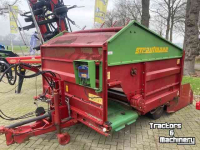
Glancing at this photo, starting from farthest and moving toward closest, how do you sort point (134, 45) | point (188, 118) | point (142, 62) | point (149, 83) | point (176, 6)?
point (176, 6), point (188, 118), point (149, 83), point (142, 62), point (134, 45)

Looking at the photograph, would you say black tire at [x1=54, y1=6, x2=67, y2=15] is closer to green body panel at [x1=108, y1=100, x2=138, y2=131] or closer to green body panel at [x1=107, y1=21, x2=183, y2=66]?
green body panel at [x1=107, y1=21, x2=183, y2=66]

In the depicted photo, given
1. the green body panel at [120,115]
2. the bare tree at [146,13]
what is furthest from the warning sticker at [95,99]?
the bare tree at [146,13]

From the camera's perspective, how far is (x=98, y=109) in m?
2.65

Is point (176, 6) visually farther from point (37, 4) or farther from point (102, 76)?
point (102, 76)

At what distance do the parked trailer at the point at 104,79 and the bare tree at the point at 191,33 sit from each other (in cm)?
566

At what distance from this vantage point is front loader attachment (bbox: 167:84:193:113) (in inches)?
169

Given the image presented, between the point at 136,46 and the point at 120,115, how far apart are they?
1.25m

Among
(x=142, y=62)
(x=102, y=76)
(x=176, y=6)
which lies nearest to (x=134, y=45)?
(x=142, y=62)

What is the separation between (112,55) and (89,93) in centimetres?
77

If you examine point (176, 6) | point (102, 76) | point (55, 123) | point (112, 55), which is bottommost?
point (55, 123)

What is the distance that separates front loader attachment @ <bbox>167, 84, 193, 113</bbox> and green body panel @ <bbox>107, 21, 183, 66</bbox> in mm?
1340

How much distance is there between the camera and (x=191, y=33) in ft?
28.2

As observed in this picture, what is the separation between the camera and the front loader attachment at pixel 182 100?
169 inches

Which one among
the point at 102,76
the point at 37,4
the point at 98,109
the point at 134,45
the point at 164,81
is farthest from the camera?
the point at 37,4
